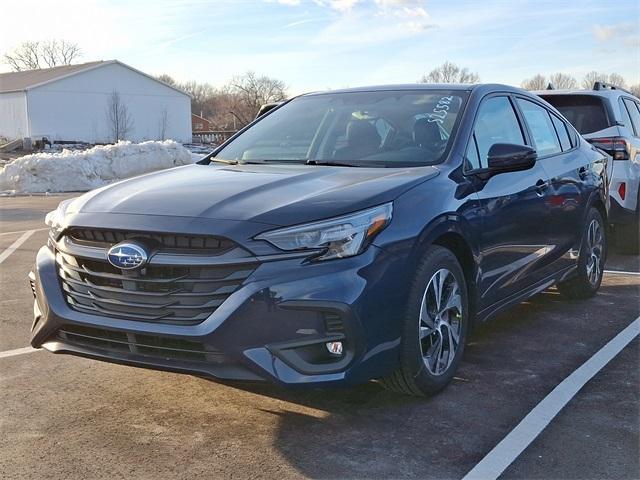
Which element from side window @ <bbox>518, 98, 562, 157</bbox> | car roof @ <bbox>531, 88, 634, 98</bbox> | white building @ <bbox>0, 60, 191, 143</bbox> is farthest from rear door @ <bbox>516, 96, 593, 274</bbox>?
white building @ <bbox>0, 60, 191, 143</bbox>

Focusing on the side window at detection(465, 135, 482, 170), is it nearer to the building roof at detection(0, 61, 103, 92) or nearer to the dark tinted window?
the dark tinted window

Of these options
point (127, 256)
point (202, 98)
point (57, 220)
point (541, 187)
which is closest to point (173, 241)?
point (127, 256)

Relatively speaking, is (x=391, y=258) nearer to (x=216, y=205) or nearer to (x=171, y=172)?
(x=216, y=205)

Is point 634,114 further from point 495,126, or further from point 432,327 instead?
point 432,327

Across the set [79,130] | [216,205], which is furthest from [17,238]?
[79,130]

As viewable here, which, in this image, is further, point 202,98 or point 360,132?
point 202,98

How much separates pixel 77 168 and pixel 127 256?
19993mm

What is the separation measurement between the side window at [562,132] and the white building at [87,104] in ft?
164

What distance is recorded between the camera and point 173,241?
3211 mm

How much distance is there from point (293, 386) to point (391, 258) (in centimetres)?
74

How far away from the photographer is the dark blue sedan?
10.2 ft

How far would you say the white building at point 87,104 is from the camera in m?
51.2

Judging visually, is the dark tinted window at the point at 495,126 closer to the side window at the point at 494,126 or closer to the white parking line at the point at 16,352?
the side window at the point at 494,126

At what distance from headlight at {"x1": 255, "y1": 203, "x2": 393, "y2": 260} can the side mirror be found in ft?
4.27
